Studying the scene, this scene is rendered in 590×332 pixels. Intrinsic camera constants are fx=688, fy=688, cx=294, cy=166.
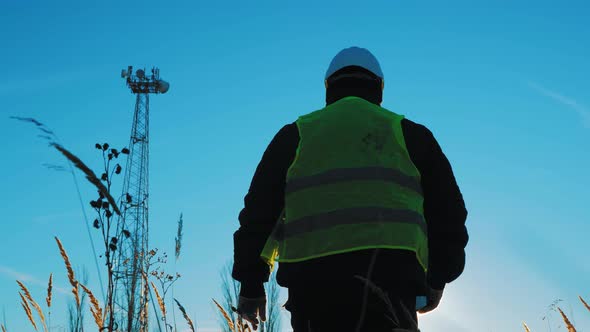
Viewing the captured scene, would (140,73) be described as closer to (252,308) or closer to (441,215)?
(252,308)

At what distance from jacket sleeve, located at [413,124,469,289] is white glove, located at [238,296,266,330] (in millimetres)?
Answer: 718

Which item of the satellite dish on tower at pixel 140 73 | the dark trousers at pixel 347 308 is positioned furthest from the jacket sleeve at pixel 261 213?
the satellite dish on tower at pixel 140 73

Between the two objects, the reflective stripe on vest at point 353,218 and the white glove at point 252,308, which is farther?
the white glove at point 252,308

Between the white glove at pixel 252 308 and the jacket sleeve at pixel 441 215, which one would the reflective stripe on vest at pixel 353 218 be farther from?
the white glove at pixel 252 308

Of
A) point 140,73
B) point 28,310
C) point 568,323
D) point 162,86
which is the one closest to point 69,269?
point 28,310

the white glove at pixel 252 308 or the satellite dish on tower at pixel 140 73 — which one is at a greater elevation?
the satellite dish on tower at pixel 140 73

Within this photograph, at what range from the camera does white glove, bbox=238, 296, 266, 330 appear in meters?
2.94

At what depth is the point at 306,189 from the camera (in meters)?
2.71

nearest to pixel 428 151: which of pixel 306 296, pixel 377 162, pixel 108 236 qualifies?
pixel 377 162

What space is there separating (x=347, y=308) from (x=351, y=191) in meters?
0.44

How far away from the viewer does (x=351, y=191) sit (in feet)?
8.60

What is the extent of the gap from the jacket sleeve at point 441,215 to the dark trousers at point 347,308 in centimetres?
33

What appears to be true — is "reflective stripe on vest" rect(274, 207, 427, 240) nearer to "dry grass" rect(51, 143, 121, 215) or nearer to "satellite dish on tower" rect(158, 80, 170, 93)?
"dry grass" rect(51, 143, 121, 215)

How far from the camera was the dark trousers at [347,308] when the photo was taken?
244 centimetres
